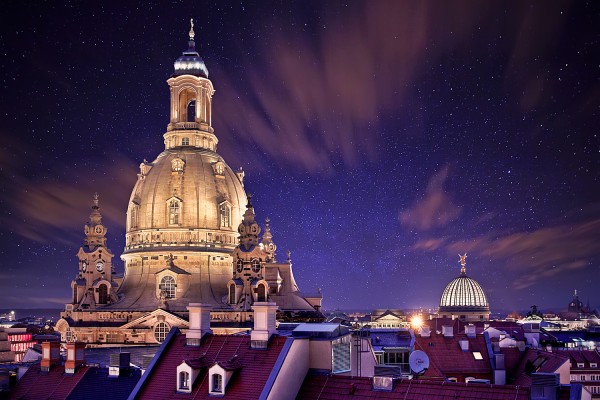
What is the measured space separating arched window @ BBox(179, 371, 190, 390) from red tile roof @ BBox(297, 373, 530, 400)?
4.85 metres

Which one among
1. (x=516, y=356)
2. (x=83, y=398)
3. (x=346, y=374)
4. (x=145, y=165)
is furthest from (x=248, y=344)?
(x=145, y=165)

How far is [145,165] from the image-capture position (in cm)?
10325

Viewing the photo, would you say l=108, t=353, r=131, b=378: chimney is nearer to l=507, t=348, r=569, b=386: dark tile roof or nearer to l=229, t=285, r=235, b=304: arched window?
l=507, t=348, r=569, b=386: dark tile roof

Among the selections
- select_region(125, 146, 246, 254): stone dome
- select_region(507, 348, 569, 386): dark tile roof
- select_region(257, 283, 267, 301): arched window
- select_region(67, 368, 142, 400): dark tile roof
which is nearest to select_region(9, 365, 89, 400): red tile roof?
select_region(67, 368, 142, 400): dark tile roof

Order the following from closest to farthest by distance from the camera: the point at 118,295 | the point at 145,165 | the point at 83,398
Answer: the point at 83,398 → the point at 118,295 → the point at 145,165

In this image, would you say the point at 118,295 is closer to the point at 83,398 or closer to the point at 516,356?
the point at 516,356

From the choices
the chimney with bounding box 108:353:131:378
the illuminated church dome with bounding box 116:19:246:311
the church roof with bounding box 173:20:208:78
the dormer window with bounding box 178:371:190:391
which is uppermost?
the church roof with bounding box 173:20:208:78

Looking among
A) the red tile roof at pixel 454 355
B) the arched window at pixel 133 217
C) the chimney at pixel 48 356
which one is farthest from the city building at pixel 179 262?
the chimney at pixel 48 356

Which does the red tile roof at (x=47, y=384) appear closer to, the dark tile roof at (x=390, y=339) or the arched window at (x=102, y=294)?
the dark tile roof at (x=390, y=339)

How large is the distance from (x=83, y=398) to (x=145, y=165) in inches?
2536

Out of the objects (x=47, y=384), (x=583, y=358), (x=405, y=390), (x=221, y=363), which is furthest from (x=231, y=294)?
(x=405, y=390)

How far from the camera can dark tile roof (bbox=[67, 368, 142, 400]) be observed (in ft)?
136

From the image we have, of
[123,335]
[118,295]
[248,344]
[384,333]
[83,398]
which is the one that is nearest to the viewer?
[248,344]

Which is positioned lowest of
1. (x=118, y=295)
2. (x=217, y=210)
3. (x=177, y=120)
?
(x=118, y=295)
